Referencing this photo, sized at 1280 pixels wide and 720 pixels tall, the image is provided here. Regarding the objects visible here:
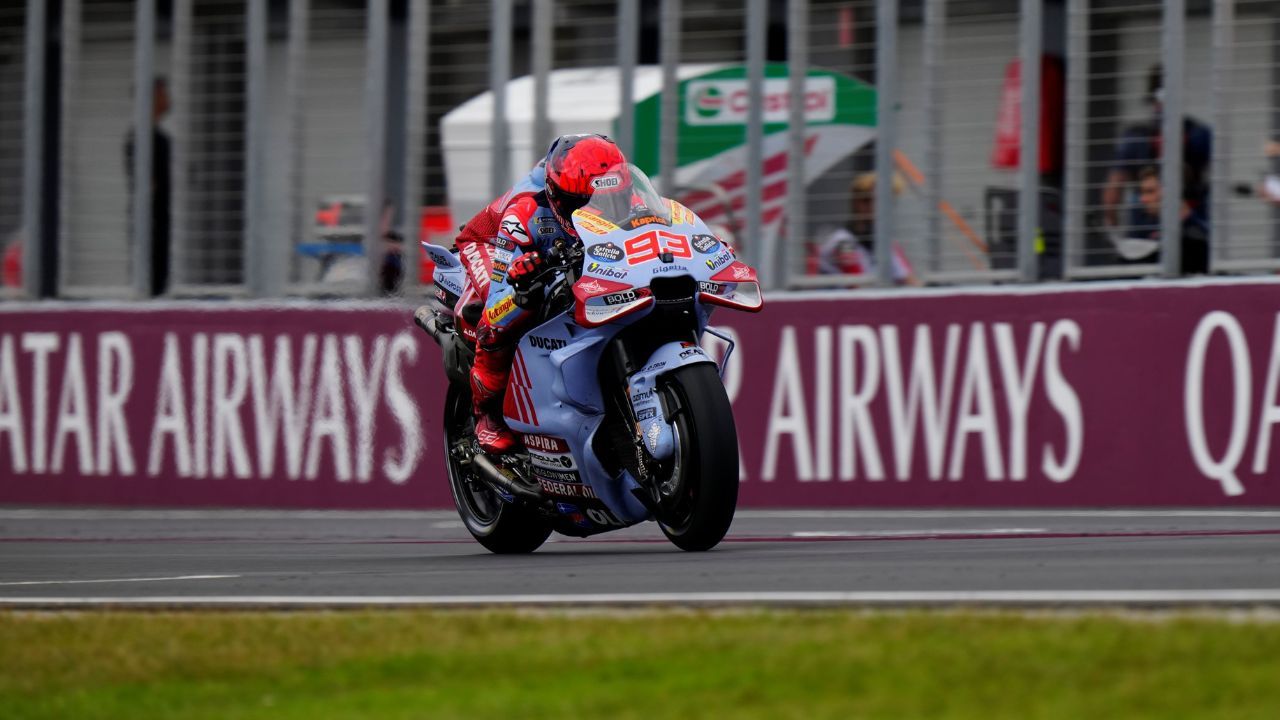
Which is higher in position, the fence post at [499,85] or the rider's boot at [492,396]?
the fence post at [499,85]

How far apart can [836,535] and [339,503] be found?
5.07 meters

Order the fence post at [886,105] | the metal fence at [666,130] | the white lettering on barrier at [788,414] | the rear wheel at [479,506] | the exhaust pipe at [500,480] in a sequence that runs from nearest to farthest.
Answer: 1. the exhaust pipe at [500,480]
2. the rear wheel at [479,506]
3. the metal fence at [666,130]
4. the white lettering on barrier at [788,414]
5. the fence post at [886,105]

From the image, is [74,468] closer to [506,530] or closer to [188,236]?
[188,236]

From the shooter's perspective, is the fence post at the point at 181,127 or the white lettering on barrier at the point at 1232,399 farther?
the fence post at the point at 181,127

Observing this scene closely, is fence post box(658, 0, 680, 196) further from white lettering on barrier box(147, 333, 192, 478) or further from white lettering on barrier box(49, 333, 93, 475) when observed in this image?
white lettering on barrier box(49, 333, 93, 475)

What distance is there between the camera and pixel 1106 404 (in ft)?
39.7

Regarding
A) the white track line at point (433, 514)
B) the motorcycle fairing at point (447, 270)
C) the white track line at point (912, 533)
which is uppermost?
the motorcycle fairing at point (447, 270)

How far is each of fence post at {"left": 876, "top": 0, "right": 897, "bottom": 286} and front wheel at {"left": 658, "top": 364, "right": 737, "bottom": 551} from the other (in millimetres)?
5257

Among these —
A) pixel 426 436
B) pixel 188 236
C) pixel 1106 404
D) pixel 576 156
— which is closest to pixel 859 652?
pixel 576 156

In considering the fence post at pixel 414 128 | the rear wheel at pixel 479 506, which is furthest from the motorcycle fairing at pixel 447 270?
the fence post at pixel 414 128

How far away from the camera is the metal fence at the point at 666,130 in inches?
495

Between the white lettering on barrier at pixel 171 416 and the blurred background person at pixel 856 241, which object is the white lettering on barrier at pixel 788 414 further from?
the white lettering on barrier at pixel 171 416

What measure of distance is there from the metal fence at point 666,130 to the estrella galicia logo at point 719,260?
4.60 metres

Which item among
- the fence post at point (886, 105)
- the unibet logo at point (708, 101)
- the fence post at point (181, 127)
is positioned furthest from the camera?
the fence post at point (181, 127)
